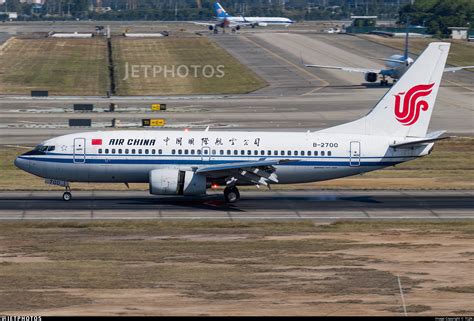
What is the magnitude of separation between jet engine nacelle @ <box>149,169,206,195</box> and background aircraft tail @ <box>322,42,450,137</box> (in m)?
10.2

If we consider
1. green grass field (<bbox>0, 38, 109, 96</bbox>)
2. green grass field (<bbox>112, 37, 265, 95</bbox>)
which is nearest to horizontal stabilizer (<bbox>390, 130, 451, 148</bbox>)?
green grass field (<bbox>112, 37, 265, 95</bbox>)

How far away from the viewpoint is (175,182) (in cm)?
5644

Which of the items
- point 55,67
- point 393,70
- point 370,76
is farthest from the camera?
point 55,67

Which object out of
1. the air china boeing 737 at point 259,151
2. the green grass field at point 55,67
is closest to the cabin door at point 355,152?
the air china boeing 737 at point 259,151

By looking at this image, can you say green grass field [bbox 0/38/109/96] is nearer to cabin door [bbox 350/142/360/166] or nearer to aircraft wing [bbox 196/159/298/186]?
aircraft wing [bbox 196/159/298/186]

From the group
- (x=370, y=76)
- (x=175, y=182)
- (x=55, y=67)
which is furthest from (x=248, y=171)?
(x=55, y=67)

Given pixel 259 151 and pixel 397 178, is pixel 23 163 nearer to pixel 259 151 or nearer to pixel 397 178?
pixel 259 151

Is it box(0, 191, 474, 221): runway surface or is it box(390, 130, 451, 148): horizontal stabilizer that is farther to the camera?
box(390, 130, 451, 148): horizontal stabilizer

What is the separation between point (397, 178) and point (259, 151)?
49.2 feet

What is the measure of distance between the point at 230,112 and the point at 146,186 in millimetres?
44233

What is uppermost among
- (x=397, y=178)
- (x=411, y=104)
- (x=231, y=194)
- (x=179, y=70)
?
(x=411, y=104)

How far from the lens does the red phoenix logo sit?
5847 cm

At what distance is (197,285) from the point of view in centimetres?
3947

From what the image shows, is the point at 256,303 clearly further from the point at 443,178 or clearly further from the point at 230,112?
the point at 230,112
